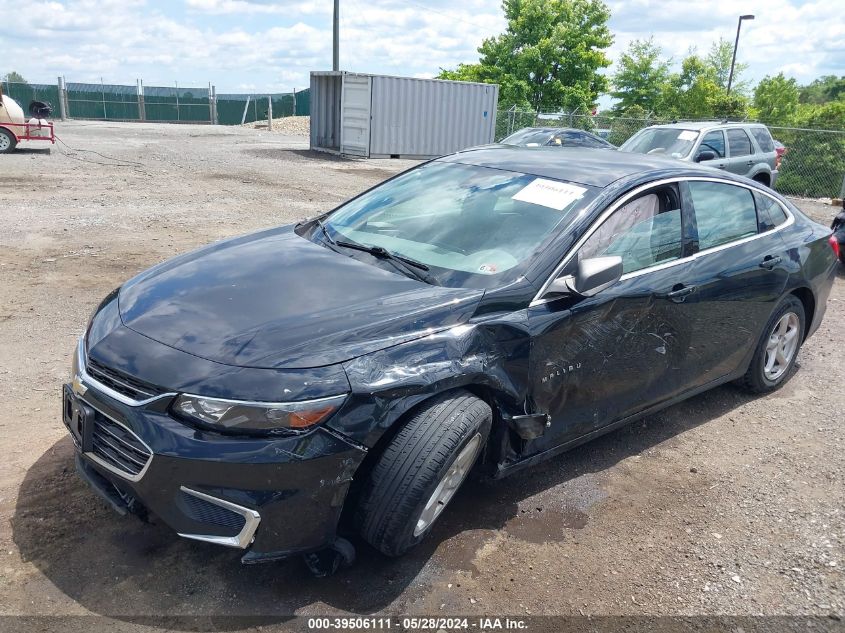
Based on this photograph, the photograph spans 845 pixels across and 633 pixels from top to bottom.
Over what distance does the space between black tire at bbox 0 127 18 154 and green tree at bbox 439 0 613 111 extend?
2533 centimetres

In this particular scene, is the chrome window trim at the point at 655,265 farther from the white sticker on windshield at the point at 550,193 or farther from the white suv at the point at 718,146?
the white suv at the point at 718,146

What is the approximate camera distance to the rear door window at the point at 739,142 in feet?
43.1

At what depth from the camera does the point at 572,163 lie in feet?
13.9

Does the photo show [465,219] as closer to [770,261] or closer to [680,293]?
[680,293]

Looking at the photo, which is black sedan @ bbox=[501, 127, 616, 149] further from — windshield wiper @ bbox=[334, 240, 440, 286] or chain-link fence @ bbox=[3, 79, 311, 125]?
chain-link fence @ bbox=[3, 79, 311, 125]

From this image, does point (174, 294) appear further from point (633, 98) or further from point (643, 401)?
point (633, 98)

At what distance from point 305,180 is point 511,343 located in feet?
47.2

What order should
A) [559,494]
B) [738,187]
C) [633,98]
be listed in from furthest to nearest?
1. [633,98]
2. [738,187]
3. [559,494]

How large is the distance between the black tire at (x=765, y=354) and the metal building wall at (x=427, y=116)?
19092 mm

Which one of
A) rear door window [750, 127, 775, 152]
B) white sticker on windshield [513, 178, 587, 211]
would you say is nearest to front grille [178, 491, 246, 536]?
white sticker on windshield [513, 178, 587, 211]

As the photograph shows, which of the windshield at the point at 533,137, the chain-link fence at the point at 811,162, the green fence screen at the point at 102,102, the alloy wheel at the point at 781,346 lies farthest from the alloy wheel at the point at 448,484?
the green fence screen at the point at 102,102

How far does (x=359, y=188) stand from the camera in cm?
1627

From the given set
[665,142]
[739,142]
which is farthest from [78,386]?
[739,142]

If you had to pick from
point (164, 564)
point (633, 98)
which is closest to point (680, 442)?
point (164, 564)
